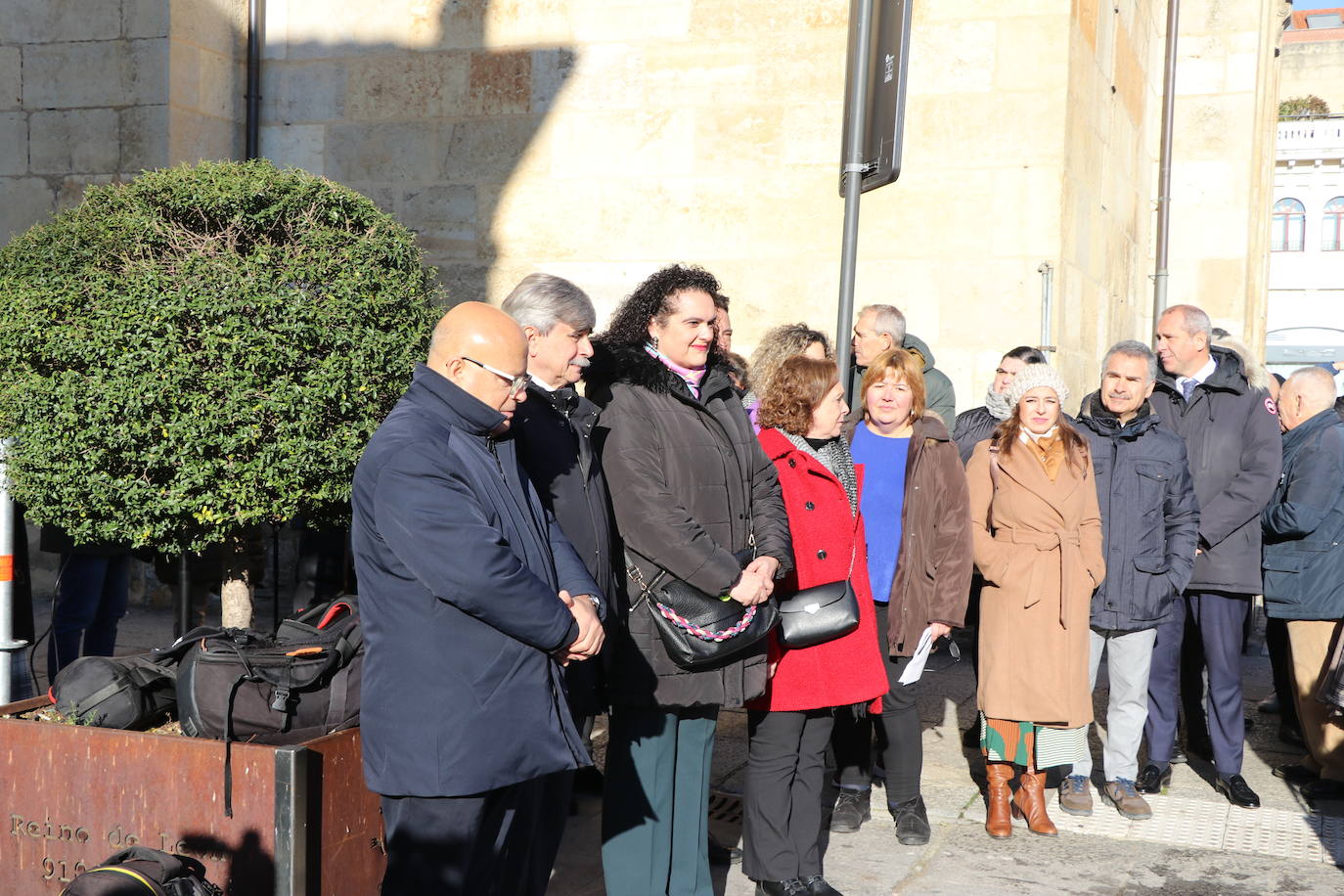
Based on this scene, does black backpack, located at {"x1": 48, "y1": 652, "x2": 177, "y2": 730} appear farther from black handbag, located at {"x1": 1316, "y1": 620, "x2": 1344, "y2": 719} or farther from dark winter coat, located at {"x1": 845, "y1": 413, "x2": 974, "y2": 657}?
black handbag, located at {"x1": 1316, "y1": 620, "x2": 1344, "y2": 719}

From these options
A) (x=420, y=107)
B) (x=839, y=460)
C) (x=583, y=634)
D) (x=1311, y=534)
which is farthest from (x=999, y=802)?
(x=420, y=107)

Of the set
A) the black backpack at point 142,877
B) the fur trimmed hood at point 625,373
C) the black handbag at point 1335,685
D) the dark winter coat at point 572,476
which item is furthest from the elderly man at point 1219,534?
the black backpack at point 142,877

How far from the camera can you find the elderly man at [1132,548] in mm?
5379

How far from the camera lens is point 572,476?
373cm

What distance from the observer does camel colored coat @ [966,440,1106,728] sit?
511 cm

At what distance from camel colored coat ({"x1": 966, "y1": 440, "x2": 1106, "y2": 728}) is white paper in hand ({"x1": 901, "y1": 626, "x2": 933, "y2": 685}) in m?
0.30

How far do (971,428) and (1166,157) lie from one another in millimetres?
6780

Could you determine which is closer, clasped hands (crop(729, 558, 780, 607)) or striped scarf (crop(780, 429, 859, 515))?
clasped hands (crop(729, 558, 780, 607))

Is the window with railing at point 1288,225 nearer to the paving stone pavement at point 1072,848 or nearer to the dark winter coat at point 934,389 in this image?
the dark winter coat at point 934,389

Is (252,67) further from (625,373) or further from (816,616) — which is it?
(816,616)

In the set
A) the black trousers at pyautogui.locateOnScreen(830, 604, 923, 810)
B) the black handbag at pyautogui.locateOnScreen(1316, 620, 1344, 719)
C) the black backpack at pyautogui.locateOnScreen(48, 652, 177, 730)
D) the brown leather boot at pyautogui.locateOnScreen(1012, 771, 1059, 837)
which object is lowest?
the brown leather boot at pyautogui.locateOnScreen(1012, 771, 1059, 837)

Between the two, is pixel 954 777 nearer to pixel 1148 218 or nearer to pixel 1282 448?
pixel 1282 448

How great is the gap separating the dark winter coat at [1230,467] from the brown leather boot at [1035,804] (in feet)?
4.08

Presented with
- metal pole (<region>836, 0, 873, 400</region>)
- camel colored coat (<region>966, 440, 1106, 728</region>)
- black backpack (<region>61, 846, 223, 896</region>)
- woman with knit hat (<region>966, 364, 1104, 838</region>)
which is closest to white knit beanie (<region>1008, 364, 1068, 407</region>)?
woman with knit hat (<region>966, 364, 1104, 838</region>)
